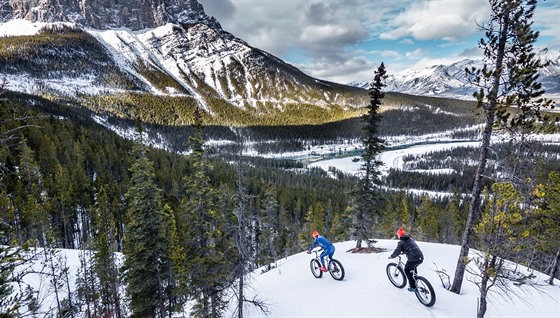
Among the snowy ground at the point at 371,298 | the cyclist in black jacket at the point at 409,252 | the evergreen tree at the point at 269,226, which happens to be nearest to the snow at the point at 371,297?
the snowy ground at the point at 371,298

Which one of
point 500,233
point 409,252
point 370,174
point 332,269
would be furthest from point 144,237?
point 500,233

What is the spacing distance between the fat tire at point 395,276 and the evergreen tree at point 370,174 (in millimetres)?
8226

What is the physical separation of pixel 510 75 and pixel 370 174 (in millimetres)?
11731

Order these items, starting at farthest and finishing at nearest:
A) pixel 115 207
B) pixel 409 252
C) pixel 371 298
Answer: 1. pixel 115 207
2. pixel 371 298
3. pixel 409 252

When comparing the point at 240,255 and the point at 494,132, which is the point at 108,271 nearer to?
the point at 240,255

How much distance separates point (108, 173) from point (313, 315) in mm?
64818

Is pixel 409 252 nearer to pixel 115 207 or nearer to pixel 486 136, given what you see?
pixel 486 136

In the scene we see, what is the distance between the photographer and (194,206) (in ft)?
52.9

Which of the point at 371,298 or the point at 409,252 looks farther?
the point at 371,298

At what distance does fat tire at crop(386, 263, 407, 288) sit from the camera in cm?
1205

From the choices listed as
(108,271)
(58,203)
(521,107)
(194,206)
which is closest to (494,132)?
(521,107)

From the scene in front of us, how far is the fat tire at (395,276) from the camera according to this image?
1205cm

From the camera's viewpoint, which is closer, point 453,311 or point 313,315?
point 453,311

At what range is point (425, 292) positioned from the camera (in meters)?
10.7
